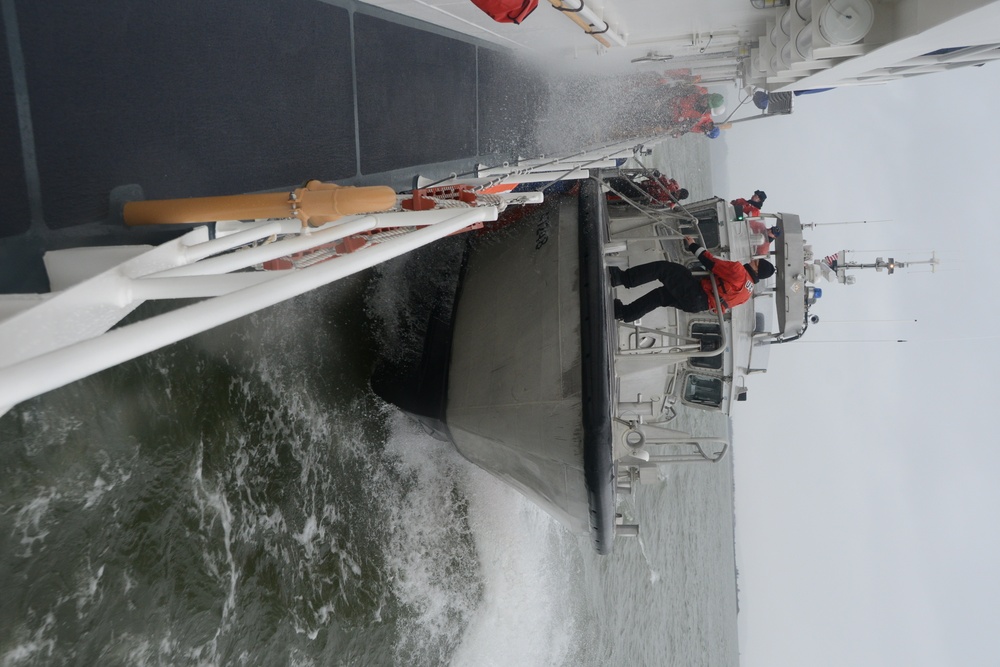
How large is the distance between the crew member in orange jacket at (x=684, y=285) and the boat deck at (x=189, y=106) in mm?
1796

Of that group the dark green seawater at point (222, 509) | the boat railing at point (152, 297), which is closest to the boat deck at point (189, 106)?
the boat railing at point (152, 297)

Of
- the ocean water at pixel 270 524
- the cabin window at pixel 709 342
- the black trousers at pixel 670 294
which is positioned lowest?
the ocean water at pixel 270 524

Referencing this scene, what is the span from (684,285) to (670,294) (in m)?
0.12

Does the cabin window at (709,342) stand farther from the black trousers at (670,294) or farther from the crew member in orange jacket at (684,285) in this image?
the black trousers at (670,294)

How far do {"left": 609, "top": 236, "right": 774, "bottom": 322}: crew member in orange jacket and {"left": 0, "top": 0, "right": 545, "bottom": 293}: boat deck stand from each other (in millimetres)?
1796

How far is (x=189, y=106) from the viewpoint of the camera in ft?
10.3

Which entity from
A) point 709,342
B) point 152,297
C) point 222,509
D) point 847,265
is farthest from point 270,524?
point 847,265

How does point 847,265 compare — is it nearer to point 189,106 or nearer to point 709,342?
point 709,342

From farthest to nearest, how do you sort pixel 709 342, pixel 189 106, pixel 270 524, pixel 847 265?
pixel 847 265 < pixel 709 342 < pixel 270 524 < pixel 189 106

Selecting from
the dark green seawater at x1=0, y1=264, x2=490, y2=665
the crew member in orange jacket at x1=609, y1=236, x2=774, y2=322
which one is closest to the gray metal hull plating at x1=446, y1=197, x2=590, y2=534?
the crew member in orange jacket at x1=609, y1=236, x2=774, y2=322

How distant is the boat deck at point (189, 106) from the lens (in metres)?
2.49

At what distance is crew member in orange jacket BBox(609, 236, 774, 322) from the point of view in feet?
16.4

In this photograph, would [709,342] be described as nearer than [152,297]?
No

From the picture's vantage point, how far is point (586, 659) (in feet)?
26.9
